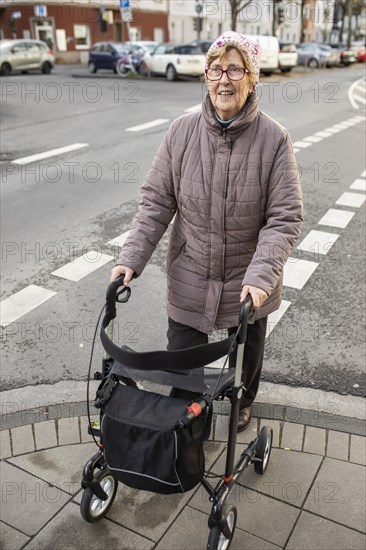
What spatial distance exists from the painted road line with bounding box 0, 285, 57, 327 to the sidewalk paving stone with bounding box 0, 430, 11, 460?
1.55 m

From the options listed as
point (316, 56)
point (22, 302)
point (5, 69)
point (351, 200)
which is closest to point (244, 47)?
point (22, 302)

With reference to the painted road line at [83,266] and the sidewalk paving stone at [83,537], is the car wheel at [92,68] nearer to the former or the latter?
the painted road line at [83,266]

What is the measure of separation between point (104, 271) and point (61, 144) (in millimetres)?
6321

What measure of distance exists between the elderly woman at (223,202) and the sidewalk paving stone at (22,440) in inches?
45.2

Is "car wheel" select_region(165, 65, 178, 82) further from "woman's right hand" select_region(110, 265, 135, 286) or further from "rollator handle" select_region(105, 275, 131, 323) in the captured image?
"rollator handle" select_region(105, 275, 131, 323)

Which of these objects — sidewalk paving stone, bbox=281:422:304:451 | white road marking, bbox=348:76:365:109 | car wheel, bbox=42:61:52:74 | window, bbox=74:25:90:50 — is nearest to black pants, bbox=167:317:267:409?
sidewalk paving stone, bbox=281:422:304:451

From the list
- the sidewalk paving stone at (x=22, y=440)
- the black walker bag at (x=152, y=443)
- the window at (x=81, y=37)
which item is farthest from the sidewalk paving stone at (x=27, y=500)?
the window at (x=81, y=37)

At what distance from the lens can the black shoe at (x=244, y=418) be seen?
11.1 feet

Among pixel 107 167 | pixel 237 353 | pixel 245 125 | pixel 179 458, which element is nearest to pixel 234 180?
pixel 245 125

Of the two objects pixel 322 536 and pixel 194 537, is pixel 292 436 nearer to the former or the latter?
pixel 322 536

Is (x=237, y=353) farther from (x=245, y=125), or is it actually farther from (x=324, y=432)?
(x=324, y=432)

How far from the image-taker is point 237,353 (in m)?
2.38

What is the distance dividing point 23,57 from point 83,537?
27.6 metres

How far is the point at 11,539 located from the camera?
269cm
